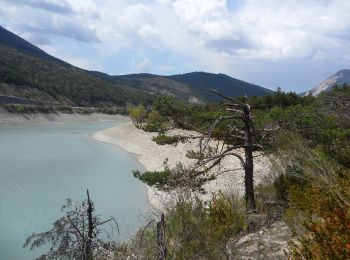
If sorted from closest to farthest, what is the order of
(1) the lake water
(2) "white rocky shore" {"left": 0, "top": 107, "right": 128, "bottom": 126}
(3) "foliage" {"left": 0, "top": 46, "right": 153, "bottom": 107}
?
1. (1) the lake water
2. (2) "white rocky shore" {"left": 0, "top": 107, "right": 128, "bottom": 126}
3. (3) "foliage" {"left": 0, "top": 46, "right": 153, "bottom": 107}

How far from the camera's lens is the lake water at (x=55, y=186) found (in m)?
19.3

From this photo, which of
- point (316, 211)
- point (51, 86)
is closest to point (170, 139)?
point (316, 211)

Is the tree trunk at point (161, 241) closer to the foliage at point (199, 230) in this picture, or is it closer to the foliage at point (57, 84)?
the foliage at point (199, 230)

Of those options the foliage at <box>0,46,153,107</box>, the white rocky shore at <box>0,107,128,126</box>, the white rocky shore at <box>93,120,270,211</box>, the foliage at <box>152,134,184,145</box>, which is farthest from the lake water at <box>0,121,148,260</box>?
the foliage at <box>0,46,153,107</box>

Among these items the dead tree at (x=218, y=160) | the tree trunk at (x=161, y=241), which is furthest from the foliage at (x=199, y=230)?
the dead tree at (x=218, y=160)

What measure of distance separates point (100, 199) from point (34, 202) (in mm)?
3693

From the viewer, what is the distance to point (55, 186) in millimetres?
28531

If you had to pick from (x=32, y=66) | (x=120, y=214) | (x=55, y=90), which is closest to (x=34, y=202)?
(x=120, y=214)

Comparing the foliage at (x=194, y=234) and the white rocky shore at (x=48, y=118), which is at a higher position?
the white rocky shore at (x=48, y=118)

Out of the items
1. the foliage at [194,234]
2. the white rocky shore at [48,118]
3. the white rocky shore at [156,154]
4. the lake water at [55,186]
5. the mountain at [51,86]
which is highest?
the mountain at [51,86]

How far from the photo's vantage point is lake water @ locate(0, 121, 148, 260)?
19.3m

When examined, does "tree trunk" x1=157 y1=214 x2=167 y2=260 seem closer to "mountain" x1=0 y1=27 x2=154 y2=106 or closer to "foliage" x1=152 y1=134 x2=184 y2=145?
"foliage" x1=152 y1=134 x2=184 y2=145

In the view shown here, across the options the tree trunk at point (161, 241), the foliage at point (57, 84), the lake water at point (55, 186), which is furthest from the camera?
the foliage at point (57, 84)

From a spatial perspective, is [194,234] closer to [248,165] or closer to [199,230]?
[199,230]
